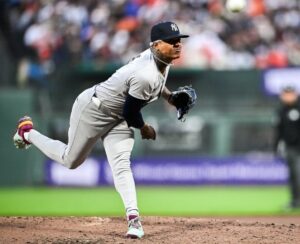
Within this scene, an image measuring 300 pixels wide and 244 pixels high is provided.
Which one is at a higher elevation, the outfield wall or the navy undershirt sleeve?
the outfield wall

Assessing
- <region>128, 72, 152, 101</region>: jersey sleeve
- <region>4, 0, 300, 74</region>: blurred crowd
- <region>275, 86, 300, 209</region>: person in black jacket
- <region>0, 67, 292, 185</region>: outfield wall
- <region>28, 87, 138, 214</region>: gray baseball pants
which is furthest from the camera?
<region>4, 0, 300, 74</region>: blurred crowd

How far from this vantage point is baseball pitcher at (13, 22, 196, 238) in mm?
6508

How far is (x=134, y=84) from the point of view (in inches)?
→ 254

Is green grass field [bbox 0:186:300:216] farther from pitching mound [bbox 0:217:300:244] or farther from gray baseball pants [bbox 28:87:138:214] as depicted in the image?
gray baseball pants [bbox 28:87:138:214]

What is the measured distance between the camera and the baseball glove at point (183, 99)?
7.23 meters

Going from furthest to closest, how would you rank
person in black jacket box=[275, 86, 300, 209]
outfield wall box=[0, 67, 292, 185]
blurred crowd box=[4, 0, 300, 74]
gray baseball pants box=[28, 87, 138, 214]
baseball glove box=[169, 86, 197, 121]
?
blurred crowd box=[4, 0, 300, 74], outfield wall box=[0, 67, 292, 185], person in black jacket box=[275, 86, 300, 209], baseball glove box=[169, 86, 197, 121], gray baseball pants box=[28, 87, 138, 214]

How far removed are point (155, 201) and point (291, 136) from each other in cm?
268

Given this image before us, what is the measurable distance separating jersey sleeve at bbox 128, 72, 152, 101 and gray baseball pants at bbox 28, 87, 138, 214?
0.50m

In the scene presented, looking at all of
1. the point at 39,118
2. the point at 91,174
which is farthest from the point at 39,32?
the point at 91,174

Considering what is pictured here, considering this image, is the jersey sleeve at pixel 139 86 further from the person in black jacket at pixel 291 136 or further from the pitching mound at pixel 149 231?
the person in black jacket at pixel 291 136

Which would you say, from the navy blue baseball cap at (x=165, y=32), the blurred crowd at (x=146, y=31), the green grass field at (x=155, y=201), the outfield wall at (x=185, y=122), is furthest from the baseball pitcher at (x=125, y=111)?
the blurred crowd at (x=146, y=31)

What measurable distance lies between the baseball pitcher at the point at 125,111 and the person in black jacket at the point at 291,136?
191 inches

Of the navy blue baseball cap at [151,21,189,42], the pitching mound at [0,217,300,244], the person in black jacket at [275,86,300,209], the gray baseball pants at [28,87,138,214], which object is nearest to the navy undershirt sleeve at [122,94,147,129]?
the gray baseball pants at [28,87,138,214]

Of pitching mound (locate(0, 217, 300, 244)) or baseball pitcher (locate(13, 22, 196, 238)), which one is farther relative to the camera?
pitching mound (locate(0, 217, 300, 244))
